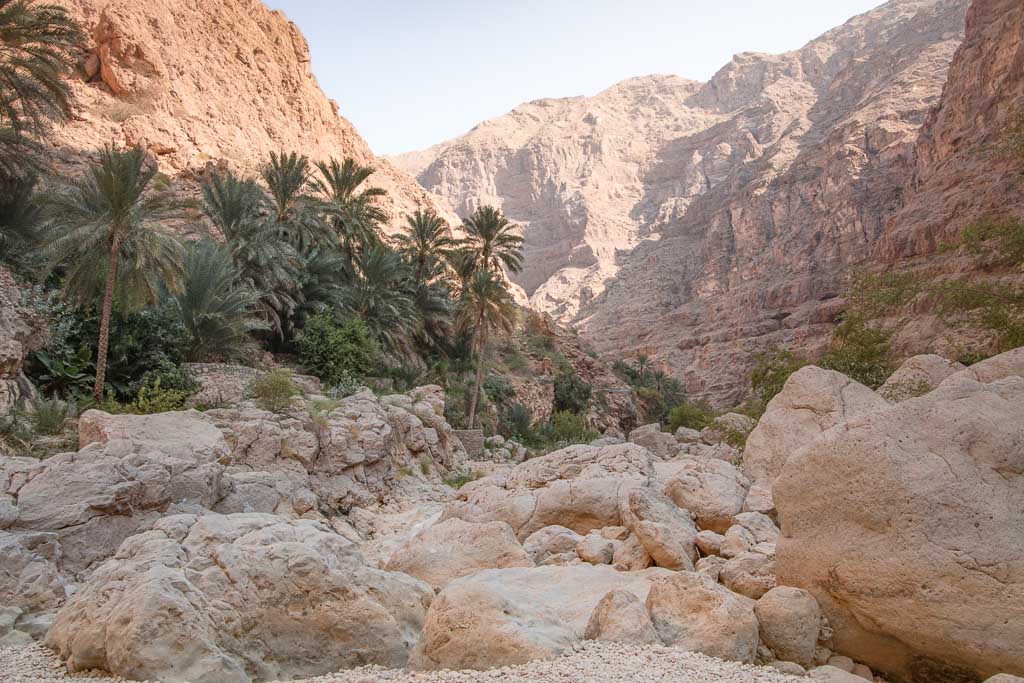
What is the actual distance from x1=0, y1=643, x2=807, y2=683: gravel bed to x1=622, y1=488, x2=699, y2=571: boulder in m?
2.17

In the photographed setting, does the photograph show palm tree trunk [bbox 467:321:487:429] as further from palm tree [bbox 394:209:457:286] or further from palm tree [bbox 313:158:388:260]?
palm tree [bbox 313:158:388:260]

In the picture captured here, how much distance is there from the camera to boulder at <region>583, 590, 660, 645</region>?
175 inches

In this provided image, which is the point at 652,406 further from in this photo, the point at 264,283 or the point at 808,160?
the point at 808,160

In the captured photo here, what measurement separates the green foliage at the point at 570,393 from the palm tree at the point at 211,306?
805 inches

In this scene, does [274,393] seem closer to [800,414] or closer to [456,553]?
[456,553]

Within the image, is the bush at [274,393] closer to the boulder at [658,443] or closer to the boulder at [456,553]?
the boulder at [456,553]

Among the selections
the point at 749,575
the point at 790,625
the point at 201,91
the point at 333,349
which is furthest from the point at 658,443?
the point at 201,91

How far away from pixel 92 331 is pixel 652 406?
116 feet

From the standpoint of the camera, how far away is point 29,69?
53.2 feet

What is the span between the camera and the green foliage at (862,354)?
14.7 meters

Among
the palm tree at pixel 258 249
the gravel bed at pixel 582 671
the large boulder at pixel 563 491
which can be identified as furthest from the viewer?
the palm tree at pixel 258 249

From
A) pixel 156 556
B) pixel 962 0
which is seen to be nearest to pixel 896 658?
pixel 156 556

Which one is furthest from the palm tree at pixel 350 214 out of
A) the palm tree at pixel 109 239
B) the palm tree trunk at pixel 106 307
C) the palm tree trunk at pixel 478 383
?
the palm tree trunk at pixel 106 307

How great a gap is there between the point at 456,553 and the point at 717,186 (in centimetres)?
11575
